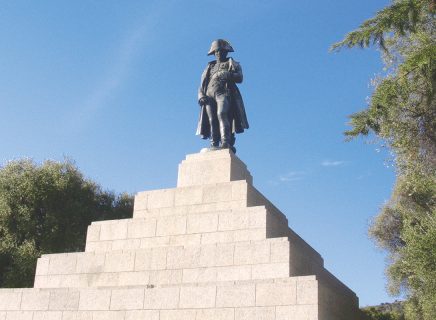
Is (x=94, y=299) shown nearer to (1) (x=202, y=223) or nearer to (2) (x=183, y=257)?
(2) (x=183, y=257)

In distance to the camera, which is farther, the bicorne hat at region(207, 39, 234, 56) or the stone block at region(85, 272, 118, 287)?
the bicorne hat at region(207, 39, 234, 56)

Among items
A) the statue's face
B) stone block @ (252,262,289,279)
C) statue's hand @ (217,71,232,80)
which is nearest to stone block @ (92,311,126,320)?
stone block @ (252,262,289,279)

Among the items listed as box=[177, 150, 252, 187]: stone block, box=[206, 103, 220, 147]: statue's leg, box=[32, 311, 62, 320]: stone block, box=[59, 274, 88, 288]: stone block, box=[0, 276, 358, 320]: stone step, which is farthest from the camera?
box=[206, 103, 220, 147]: statue's leg

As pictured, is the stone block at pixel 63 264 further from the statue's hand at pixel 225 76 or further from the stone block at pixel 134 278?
the statue's hand at pixel 225 76

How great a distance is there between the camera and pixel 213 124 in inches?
715

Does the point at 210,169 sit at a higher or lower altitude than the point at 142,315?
higher

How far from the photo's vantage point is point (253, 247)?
45.4 ft

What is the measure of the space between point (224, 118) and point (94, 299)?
7312mm

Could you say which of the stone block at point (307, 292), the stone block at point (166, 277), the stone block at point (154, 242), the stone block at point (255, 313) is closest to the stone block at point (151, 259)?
the stone block at point (166, 277)

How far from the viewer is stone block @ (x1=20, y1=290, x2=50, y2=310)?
14.9 meters

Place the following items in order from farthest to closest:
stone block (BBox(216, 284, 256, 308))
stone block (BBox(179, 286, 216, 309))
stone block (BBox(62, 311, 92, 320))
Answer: stone block (BBox(62, 311, 92, 320)) → stone block (BBox(179, 286, 216, 309)) → stone block (BBox(216, 284, 256, 308))

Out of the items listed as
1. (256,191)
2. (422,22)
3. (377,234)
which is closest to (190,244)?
(256,191)

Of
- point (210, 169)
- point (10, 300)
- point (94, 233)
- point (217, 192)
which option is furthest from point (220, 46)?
point (10, 300)

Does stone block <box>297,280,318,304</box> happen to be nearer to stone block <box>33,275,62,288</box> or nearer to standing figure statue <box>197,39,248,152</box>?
standing figure statue <box>197,39,248,152</box>
